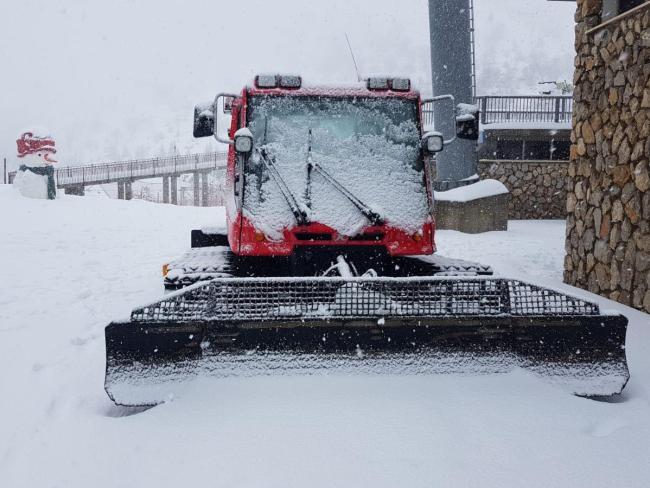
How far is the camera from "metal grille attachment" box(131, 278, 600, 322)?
3.02 metres

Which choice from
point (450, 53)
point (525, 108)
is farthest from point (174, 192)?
point (450, 53)

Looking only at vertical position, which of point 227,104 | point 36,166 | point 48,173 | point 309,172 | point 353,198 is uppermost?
point 36,166

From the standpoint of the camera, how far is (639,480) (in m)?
2.34

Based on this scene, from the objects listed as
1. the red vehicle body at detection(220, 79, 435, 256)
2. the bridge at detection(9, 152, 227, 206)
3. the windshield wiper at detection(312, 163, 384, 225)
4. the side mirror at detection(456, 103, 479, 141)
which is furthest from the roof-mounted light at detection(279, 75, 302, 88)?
the bridge at detection(9, 152, 227, 206)

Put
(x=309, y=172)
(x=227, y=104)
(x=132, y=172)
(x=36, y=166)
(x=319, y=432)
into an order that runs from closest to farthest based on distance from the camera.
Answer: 1. (x=319, y=432)
2. (x=309, y=172)
3. (x=227, y=104)
4. (x=36, y=166)
5. (x=132, y=172)

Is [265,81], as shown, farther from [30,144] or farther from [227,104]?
[30,144]

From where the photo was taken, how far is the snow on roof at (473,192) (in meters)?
13.7

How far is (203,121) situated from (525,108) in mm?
17133

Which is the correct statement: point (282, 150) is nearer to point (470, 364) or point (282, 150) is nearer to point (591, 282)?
point (470, 364)

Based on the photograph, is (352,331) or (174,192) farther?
(174,192)

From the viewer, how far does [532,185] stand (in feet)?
55.5

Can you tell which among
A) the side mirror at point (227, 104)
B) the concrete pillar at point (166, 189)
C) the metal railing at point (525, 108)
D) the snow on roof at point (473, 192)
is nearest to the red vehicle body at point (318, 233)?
the side mirror at point (227, 104)

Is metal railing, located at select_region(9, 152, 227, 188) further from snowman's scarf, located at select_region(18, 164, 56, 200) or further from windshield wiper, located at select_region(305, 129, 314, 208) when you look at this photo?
Result: windshield wiper, located at select_region(305, 129, 314, 208)

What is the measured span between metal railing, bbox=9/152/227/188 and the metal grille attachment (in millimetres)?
34587
